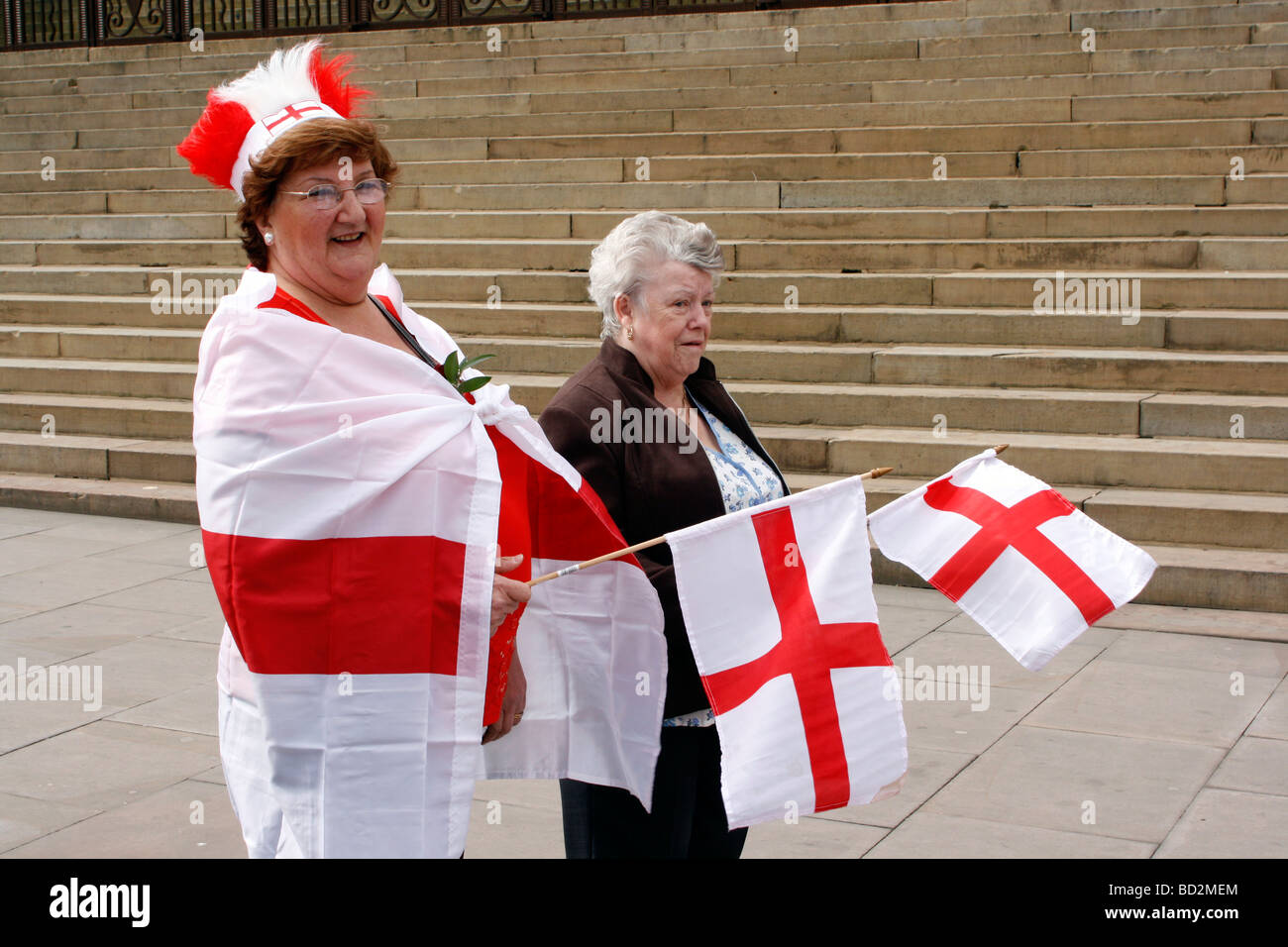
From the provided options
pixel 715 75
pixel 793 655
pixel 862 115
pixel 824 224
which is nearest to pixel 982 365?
pixel 824 224

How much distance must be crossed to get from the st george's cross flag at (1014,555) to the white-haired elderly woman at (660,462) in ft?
1.27

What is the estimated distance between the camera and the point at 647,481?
10.2ft

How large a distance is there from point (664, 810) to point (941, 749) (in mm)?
2336

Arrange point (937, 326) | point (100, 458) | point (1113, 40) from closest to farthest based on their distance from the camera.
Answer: point (937, 326), point (100, 458), point (1113, 40)

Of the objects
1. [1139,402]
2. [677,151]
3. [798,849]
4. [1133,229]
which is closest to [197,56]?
[677,151]

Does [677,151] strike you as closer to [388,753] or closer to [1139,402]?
[1139,402]

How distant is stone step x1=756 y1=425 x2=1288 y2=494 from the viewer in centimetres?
→ 770

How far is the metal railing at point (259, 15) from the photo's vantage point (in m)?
16.3

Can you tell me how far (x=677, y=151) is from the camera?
12.3m

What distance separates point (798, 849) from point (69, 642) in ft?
12.1

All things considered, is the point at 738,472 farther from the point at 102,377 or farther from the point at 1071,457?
the point at 102,377

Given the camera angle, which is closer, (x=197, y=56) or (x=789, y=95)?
(x=789, y=95)

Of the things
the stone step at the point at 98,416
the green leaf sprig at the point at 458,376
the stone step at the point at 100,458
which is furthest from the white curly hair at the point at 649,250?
the stone step at the point at 98,416

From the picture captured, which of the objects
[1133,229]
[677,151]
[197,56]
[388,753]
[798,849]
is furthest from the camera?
[197,56]
